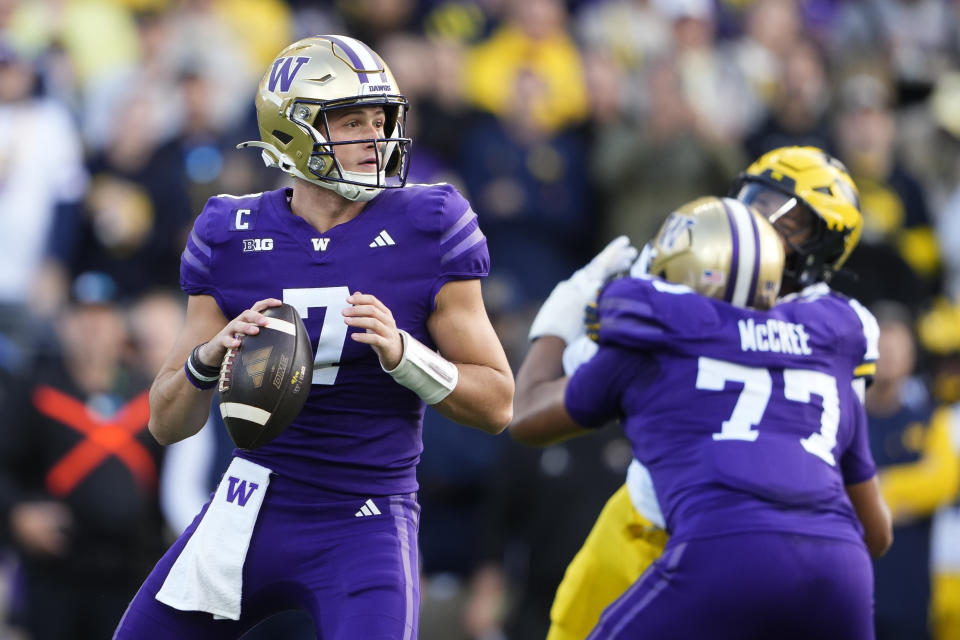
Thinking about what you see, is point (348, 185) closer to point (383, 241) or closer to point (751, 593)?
point (383, 241)

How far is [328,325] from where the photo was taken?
3979mm

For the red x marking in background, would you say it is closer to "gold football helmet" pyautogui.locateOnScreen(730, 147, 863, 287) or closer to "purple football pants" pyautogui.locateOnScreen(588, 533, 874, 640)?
"gold football helmet" pyautogui.locateOnScreen(730, 147, 863, 287)

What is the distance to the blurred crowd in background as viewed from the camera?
285 inches

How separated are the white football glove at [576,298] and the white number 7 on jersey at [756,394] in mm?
817

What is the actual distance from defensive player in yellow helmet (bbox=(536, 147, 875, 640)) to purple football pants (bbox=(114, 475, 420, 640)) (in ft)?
3.03

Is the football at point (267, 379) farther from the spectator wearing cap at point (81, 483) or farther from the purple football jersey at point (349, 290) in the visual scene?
the spectator wearing cap at point (81, 483)

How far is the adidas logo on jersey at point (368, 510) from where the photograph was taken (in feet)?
13.0

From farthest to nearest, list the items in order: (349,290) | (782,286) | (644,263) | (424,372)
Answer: (782,286) < (644,263) < (349,290) < (424,372)

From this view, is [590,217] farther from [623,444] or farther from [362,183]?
[362,183]

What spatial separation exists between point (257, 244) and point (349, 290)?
1.04 ft

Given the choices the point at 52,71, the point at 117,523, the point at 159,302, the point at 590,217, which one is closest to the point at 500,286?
the point at 590,217

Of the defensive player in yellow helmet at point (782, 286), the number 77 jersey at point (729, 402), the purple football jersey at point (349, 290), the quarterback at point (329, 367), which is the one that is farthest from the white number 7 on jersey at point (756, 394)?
the purple football jersey at point (349, 290)

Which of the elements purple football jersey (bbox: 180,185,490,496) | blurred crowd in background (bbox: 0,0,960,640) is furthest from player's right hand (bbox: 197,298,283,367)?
blurred crowd in background (bbox: 0,0,960,640)

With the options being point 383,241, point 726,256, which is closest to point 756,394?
point 726,256
